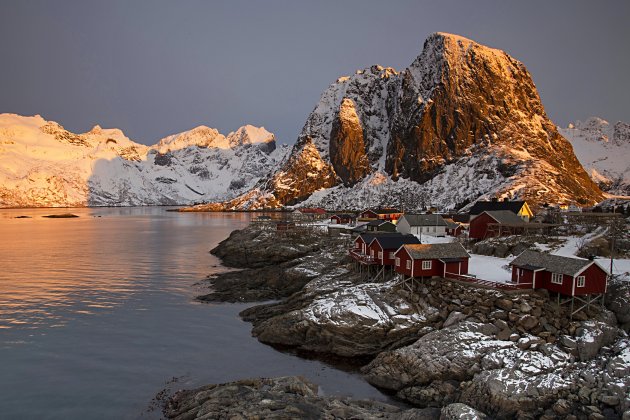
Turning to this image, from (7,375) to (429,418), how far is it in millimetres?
29095

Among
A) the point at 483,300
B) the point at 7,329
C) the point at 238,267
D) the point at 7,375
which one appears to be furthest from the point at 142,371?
the point at 238,267

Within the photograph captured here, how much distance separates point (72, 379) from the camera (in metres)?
27.1

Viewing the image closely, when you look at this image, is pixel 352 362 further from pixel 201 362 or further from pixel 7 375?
pixel 7 375

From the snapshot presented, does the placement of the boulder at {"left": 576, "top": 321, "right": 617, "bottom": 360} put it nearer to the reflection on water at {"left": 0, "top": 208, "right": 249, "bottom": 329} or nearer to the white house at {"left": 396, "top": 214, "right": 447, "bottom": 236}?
the white house at {"left": 396, "top": 214, "right": 447, "bottom": 236}

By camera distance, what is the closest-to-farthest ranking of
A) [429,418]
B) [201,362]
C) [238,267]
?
[429,418] → [201,362] → [238,267]

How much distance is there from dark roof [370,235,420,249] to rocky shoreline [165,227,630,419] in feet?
21.8

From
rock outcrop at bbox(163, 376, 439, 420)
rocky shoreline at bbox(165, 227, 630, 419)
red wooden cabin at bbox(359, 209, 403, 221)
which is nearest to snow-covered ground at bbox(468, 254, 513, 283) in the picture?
rocky shoreline at bbox(165, 227, 630, 419)

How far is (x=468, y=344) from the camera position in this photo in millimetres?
27922

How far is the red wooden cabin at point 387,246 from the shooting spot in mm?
44438

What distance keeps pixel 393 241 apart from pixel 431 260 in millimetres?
8324

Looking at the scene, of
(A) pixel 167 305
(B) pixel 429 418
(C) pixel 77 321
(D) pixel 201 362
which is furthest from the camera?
(A) pixel 167 305

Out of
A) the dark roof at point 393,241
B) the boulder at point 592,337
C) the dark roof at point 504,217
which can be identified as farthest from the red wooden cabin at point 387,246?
the dark roof at point 504,217

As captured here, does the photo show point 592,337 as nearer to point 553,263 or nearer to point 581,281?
point 581,281

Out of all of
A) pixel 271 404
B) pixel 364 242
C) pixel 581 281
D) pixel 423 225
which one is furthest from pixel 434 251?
pixel 423 225
